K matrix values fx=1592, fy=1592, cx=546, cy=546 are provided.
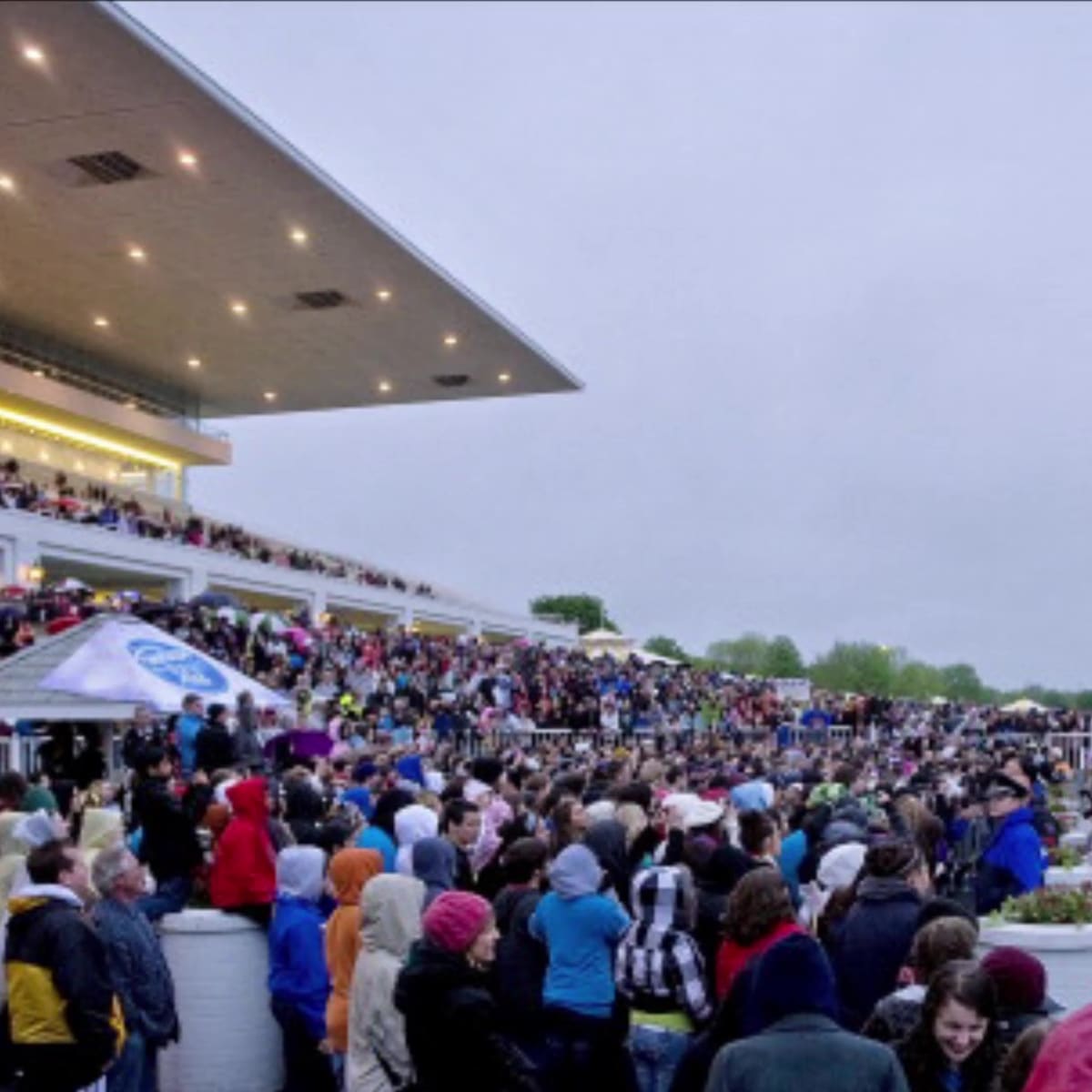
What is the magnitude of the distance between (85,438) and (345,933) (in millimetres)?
48148

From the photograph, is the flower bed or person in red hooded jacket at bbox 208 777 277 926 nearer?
the flower bed

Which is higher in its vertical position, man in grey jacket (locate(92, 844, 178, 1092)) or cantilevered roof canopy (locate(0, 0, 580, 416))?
cantilevered roof canopy (locate(0, 0, 580, 416))

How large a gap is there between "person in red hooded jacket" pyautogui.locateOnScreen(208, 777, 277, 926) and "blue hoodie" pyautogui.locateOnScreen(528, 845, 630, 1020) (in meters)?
2.68

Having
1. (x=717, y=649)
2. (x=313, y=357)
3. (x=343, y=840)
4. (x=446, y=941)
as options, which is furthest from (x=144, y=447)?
(x=717, y=649)

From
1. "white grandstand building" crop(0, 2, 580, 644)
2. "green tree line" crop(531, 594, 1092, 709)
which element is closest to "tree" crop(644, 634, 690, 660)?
"green tree line" crop(531, 594, 1092, 709)

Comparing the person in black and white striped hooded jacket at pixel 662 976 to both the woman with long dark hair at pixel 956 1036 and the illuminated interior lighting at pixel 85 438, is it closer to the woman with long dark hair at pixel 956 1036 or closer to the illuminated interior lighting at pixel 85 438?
the woman with long dark hair at pixel 956 1036

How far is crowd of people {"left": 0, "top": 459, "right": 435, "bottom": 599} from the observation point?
126 feet

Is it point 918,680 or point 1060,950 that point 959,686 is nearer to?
point 918,680

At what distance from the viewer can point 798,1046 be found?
400 centimetres

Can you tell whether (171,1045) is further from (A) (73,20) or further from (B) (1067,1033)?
(A) (73,20)

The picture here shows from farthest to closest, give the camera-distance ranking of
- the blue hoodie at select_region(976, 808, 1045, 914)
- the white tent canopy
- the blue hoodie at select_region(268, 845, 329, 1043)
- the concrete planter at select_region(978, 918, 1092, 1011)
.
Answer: the white tent canopy → the blue hoodie at select_region(976, 808, 1045, 914) → the blue hoodie at select_region(268, 845, 329, 1043) → the concrete planter at select_region(978, 918, 1092, 1011)

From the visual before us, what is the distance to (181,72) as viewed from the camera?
27828 mm

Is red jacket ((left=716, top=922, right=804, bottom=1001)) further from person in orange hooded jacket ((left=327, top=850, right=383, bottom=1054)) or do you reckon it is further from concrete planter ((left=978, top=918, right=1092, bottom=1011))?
person in orange hooded jacket ((left=327, top=850, right=383, bottom=1054))

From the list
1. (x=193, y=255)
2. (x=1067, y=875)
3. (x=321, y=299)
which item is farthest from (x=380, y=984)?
(x=321, y=299)
